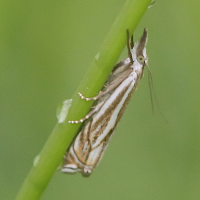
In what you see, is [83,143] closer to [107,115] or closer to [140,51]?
[107,115]

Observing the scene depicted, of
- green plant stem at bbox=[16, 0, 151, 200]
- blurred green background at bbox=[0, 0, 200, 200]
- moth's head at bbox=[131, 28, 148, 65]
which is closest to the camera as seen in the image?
green plant stem at bbox=[16, 0, 151, 200]

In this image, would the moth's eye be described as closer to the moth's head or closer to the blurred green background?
the moth's head

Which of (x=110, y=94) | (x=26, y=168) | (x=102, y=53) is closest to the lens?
(x=102, y=53)

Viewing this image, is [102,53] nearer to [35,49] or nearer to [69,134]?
[69,134]

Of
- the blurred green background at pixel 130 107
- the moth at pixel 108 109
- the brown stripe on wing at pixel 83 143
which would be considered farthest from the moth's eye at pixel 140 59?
the blurred green background at pixel 130 107

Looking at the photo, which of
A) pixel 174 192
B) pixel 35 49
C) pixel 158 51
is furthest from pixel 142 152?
pixel 35 49

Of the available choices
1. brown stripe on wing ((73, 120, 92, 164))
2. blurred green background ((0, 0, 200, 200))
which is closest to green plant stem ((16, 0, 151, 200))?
brown stripe on wing ((73, 120, 92, 164))
